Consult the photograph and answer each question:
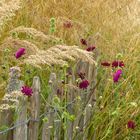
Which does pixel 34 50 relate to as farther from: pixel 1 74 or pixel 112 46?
pixel 112 46

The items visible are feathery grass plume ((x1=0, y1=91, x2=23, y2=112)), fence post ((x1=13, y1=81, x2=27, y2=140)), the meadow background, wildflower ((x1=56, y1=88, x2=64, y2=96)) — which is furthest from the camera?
the meadow background

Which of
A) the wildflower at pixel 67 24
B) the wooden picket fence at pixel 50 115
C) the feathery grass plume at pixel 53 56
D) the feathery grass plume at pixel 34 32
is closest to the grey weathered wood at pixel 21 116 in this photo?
the wooden picket fence at pixel 50 115

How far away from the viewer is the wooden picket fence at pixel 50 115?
196 cm

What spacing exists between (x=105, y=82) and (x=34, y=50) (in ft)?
2.27

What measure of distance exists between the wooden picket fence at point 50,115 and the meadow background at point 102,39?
0.25ft

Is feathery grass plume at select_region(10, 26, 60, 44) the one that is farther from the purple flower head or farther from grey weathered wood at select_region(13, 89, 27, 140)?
grey weathered wood at select_region(13, 89, 27, 140)

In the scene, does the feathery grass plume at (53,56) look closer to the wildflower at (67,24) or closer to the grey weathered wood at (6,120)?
the grey weathered wood at (6,120)

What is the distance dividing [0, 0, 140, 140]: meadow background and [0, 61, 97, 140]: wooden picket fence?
77mm

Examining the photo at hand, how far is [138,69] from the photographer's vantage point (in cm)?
298

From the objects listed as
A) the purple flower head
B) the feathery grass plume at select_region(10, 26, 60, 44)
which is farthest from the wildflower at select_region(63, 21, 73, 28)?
the feathery grass plume at select_region(10, 26, 60, 44)

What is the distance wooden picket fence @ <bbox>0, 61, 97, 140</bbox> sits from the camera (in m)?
1.96

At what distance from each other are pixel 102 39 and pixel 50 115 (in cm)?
124

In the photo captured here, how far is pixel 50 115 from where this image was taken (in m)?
2.08

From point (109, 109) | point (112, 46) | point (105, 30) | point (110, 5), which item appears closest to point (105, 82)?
point (109, 109)
